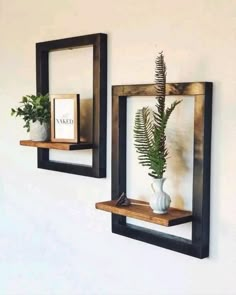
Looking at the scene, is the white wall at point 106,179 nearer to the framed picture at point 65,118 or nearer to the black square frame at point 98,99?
the black square frame at point 98,99

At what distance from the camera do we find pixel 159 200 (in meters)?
1.55

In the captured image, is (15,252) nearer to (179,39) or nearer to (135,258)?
(135,258)

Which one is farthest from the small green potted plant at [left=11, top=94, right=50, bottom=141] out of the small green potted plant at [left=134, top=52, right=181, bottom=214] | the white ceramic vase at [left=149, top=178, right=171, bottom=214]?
the white ceramic vase at [left=149, top=178, right=171, bottom=214]

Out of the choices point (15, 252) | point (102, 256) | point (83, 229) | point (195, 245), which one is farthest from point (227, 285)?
point (15, 252)

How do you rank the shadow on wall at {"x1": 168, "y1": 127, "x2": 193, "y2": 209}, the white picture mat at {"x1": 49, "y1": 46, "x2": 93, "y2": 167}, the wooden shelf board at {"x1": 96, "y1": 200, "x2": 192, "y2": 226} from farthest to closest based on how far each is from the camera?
the white picture mat at {"x1": 49, "y1": 46, "x2": 93, "y2": 167}
the shadow on wall at {"x1": 168, "y1": 127, "x2": 193, "y2": 209}
the wooden shelf board at {"x1": 96, "y1": 200, "x2": 192, "y2": 226}

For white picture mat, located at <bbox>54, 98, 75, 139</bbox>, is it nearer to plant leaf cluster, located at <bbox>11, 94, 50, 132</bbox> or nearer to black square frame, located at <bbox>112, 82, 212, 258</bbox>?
plant leaf cluster, located at <bbox>11, 94, 50, 132</bbox>

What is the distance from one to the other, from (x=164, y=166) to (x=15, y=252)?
1228 millimetres

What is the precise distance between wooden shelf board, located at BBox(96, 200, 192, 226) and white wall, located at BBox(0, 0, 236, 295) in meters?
0.11

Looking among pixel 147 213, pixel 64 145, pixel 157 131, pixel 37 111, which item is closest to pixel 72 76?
pixel 37 111

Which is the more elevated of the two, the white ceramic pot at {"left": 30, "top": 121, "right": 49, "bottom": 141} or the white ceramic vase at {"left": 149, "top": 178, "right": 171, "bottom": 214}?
the white ceramic pot at {"left": 30, "top": 121, "right": 49, "bottom": 141}

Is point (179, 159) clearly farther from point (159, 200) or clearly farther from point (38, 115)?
point (38, 115)

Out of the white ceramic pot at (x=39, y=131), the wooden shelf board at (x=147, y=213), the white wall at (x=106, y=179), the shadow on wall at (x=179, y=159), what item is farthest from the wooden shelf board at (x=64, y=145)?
the shadow on wall at (x=179, y=159)

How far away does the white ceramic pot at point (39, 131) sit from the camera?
6.64 ft

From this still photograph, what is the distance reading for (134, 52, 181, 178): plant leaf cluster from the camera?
1552mm
